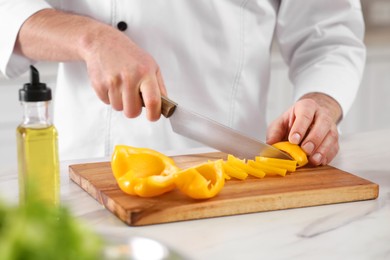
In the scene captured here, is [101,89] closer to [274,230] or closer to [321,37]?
[274,230]

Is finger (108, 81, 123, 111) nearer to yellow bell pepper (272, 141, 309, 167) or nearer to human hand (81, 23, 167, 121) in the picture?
human hand (81, 23, 167, 121)

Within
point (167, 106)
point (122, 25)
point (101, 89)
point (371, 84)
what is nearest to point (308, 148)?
point (167, 106)

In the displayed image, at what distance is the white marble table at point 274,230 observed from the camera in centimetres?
88

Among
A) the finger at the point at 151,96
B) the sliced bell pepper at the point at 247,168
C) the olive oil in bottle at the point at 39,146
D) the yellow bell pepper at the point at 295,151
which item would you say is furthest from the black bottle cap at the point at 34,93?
the yellow bell pepper at the point at 295,151

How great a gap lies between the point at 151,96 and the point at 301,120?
33 cm

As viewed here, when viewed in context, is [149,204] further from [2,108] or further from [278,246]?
[2,108]

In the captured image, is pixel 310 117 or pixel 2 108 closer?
pixel 310 117

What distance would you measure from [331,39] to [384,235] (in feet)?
2.86

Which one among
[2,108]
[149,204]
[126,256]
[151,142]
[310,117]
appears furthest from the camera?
[2,108]

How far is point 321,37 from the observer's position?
1752 millimetres

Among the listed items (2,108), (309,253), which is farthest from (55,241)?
(2,108)

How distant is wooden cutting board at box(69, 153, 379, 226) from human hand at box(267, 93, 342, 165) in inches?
2.2

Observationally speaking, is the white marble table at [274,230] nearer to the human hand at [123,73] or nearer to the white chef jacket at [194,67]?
the human hand at [123,73]

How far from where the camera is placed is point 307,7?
68.8 inches
